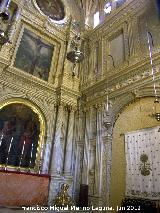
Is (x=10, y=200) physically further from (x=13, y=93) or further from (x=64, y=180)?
(x=13, y=93)

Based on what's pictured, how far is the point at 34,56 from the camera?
32.7 ft

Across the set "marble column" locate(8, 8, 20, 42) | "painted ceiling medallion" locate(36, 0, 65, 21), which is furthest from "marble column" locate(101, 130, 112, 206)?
"painted ceiling medallion" locate(36, 0, 65, 21)

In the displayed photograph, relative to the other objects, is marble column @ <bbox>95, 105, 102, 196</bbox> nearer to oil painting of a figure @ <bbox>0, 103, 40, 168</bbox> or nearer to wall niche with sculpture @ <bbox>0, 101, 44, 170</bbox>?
wall niche with sculpture @ <bbox>0, 101, 44, 170</bbox>

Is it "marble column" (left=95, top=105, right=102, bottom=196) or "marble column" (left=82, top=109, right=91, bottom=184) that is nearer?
"marble column" (left=95, top=105, right=102, bottom=196)

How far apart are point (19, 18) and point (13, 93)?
376cm

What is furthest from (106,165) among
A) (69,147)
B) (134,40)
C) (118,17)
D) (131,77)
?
(118,17)

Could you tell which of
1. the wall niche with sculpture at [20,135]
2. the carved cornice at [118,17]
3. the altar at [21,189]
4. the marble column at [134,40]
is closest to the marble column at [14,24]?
the wall niche with sculpture at [20,135]

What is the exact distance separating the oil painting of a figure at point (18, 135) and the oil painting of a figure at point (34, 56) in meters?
1.89

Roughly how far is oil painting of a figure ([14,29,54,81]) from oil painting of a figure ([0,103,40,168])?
1887 mm

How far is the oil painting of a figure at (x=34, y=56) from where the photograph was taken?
9.45m

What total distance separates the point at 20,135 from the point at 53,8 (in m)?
7.67

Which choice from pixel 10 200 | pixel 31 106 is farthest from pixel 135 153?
pixel 31 106

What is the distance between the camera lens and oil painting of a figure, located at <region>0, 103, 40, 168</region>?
774 centimetres

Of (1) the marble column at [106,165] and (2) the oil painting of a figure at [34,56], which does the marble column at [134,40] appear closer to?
(1) the marble column at [106,165]
